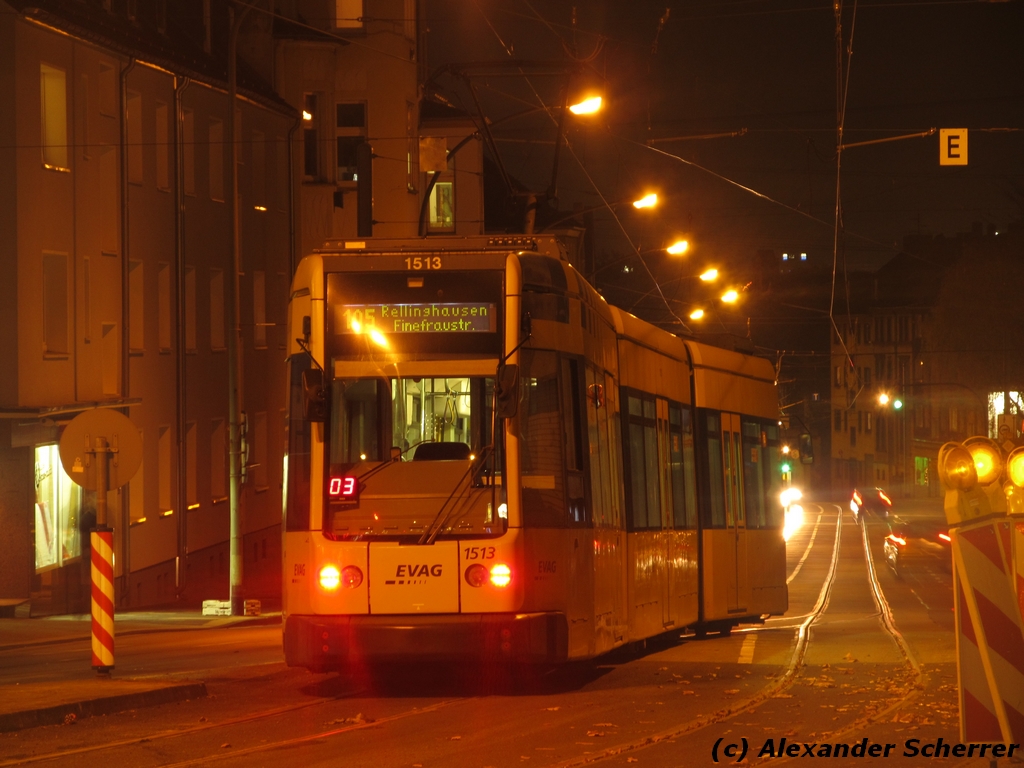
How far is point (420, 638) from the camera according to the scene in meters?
10.8

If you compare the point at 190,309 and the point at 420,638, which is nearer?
the point at 420,638

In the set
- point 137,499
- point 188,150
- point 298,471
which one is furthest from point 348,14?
point 298,471

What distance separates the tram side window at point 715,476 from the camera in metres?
17.9

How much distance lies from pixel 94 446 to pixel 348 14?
95.5 ft

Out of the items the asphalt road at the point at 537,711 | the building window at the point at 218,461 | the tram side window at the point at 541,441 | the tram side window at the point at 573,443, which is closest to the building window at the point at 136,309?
the building window at the point at 218,461

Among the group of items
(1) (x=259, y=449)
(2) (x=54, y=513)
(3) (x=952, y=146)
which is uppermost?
(3) (x=952, y=146)

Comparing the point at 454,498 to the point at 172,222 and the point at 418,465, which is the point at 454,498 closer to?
the point at 418,465

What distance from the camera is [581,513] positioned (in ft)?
38.5

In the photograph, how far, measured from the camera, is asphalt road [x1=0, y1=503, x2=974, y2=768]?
8.97 meters

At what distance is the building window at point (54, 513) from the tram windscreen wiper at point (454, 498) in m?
15.4

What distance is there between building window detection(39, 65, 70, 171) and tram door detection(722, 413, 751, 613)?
514 inches

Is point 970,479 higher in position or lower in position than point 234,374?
lower

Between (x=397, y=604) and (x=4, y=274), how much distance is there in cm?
1589

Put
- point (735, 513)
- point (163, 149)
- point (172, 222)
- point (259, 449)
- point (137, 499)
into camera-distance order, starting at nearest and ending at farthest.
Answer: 1. point (735, 513)
2. point (137, 499)
3. point (163, 149)
4. point (172, 222)
5. point (259, 449)
